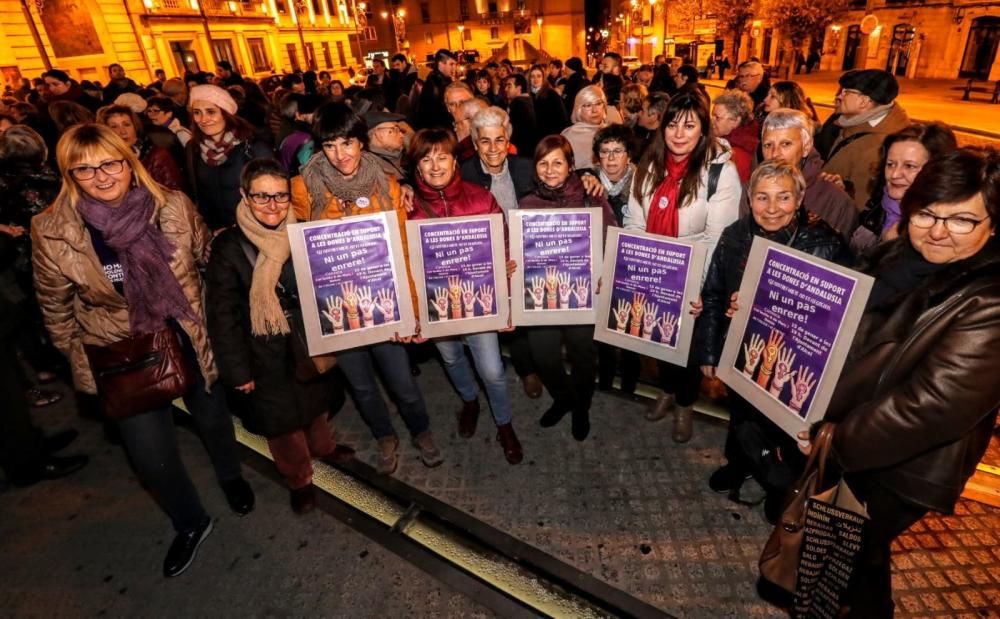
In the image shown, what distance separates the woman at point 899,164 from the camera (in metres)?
2.94

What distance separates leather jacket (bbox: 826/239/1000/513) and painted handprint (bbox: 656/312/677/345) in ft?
3.51

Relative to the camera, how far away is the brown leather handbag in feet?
6.92

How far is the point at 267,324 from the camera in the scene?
9.97 feet

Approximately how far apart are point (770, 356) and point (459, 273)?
1843 mm

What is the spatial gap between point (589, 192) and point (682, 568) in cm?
248

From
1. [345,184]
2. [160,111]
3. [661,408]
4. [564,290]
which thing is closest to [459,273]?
[564,290]

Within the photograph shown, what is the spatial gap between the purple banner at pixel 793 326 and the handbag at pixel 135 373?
330 centimetres

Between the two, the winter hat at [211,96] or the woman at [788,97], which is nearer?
the winter hat at [211,96]

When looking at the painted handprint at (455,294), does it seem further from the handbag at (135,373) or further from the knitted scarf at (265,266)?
the handbag at (135,373)

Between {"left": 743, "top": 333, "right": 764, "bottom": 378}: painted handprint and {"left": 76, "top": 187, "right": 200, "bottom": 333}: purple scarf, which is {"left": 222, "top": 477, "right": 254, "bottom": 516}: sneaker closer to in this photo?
{"left": 76, "top": 187, "right": 200, "bottom": 333}: purple scarf

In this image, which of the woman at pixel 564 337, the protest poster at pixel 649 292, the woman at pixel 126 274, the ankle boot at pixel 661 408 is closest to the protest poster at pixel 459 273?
the woman at pixel 564 337

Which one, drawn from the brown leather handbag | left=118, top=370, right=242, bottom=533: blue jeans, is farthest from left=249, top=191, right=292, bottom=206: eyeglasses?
the brown leather handbag

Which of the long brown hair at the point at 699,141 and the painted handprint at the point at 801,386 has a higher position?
the long brown hair at the point at 699,141

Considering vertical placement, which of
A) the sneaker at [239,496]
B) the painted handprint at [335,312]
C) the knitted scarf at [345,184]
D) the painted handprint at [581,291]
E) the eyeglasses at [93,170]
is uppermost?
the eyeglasses at [93,170]
